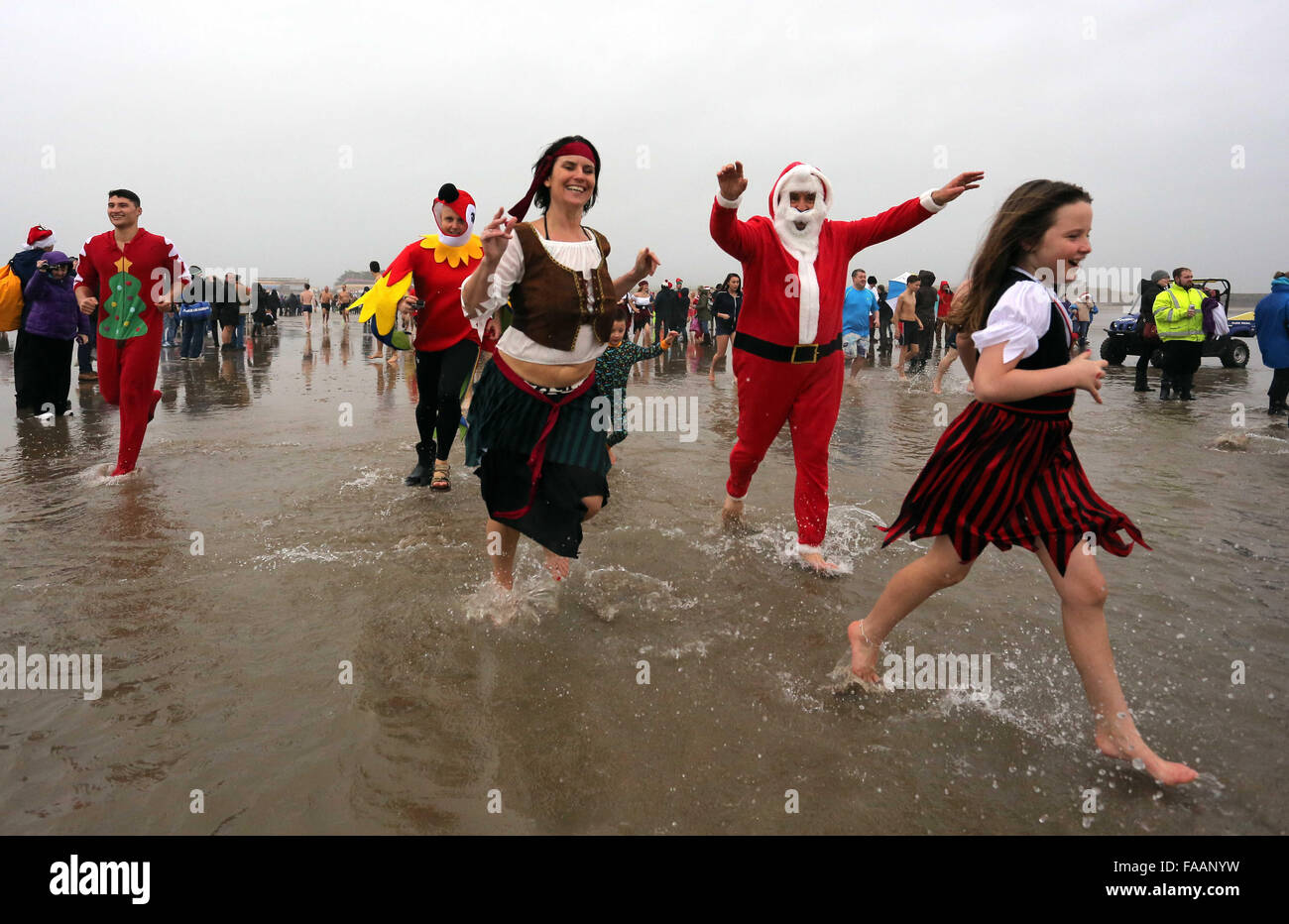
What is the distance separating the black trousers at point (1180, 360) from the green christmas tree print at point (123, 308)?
12674mm

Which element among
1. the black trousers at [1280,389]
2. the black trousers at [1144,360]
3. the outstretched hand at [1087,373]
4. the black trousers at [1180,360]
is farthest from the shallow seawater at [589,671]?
the black trousers at [1144,360]

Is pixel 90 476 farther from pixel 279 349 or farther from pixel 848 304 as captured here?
pixel 279 349

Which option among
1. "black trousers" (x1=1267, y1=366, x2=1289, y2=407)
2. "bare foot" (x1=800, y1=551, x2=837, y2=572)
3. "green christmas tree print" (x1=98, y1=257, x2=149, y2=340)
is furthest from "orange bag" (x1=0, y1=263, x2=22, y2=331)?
"black trousers" (x1=1267, y1=366, x2=1289, y2=407)

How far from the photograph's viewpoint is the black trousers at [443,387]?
18.1ft

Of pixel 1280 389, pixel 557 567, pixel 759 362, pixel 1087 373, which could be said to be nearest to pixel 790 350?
pixel 759 362

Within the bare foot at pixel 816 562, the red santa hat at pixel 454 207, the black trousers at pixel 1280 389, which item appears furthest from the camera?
the black trousers at pixel 1280 389

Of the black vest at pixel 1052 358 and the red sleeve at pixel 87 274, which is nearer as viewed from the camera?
the black vest at pixel 1052 358

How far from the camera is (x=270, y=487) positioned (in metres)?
5.49

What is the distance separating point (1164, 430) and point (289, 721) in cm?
921

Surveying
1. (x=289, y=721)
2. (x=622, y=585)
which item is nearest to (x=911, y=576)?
(x=622, y=585)

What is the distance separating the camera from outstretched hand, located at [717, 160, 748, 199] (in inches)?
139

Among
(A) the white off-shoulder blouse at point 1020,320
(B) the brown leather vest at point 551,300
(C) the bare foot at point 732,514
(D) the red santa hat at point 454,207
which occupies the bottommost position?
(C) the bare foot at point 732,514

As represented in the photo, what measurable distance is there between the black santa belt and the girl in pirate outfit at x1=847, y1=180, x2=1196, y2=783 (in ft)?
4.40

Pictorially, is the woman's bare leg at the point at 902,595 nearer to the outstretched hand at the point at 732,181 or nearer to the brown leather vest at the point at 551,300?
the brown leather vest at the point at 551,300
